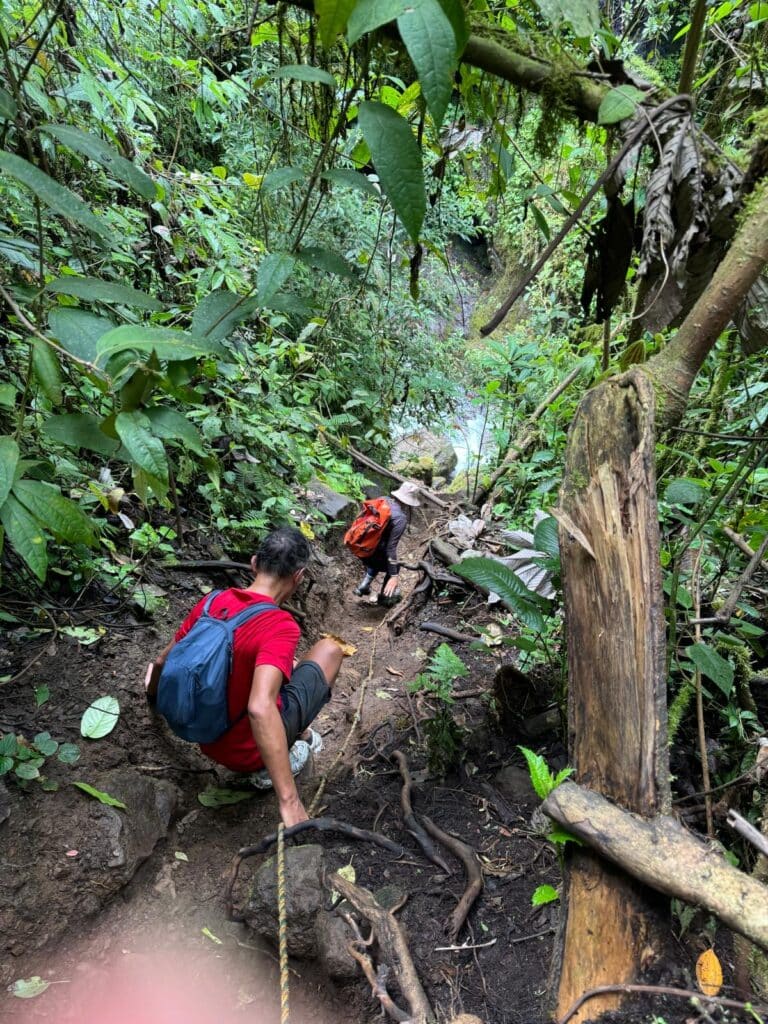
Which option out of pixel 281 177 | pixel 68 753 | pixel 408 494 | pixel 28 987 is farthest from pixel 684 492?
pixel 408 494

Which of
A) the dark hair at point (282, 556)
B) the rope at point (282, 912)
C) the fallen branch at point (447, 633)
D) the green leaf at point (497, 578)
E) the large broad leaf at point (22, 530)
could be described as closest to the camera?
the large broad leaf at point (22, 530)

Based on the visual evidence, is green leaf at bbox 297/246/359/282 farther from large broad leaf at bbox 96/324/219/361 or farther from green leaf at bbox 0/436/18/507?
green leaf at bbox 0/436/18/507

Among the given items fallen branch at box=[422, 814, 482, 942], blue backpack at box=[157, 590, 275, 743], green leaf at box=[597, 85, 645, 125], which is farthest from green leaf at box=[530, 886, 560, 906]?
green leaf at box=[597, 85, 645, 125]

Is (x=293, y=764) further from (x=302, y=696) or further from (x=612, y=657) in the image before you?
(x=612, y=657)

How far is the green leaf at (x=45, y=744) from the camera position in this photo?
2.36 meters

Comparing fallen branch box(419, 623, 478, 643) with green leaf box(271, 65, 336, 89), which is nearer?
green leaf box(271, 65, 336, 89)

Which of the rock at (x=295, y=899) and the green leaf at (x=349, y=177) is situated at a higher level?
the green leaf at (x=349, y=177)

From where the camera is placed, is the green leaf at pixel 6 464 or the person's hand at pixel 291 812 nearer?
the green leaf at pixel 6 464

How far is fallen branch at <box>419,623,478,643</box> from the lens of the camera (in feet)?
13.6

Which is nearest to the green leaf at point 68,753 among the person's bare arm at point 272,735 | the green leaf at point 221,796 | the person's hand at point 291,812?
the green leaf at point 221,796

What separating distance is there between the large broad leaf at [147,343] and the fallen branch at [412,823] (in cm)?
197

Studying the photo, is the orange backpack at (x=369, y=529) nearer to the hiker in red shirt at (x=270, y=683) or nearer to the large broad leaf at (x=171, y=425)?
the hiker in red shirt at (x=270, y=683)

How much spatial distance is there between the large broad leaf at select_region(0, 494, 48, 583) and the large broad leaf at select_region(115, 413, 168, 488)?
0.38 meters

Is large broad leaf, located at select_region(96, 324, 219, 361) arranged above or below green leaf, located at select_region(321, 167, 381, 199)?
below
